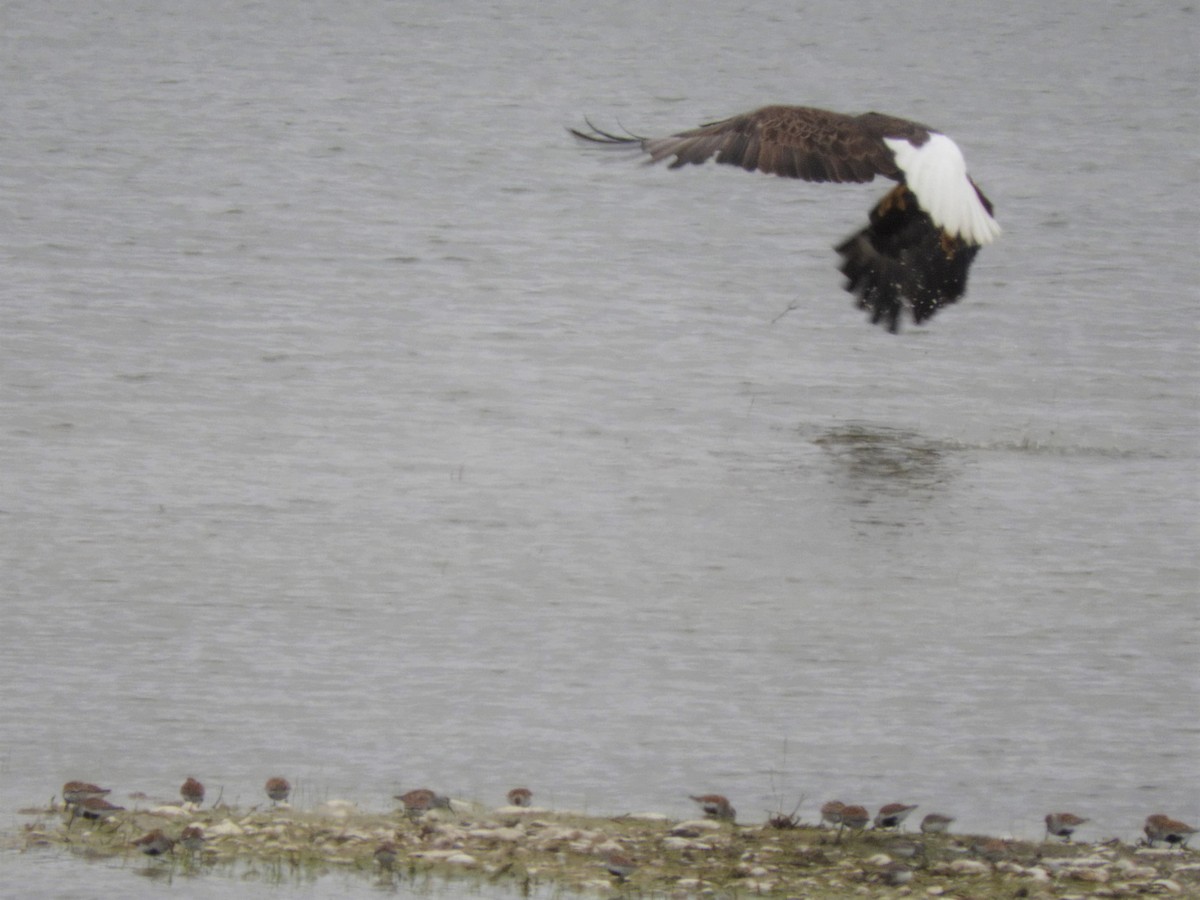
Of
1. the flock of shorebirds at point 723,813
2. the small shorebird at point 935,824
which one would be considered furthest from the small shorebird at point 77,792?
the small shorebird at point 935,824

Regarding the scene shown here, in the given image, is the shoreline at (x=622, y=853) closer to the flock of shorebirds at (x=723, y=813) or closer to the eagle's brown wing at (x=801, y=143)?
the flock of shorebirds at (x=723, y=813)

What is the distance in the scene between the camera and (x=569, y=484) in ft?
33.8

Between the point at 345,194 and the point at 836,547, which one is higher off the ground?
the point at 345,194

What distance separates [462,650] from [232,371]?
5.08 meters

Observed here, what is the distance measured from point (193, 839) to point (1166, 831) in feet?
7.83

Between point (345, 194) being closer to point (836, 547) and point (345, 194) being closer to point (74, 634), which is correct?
point (836, 547)

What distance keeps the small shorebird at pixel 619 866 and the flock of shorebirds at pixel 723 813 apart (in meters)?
0.45

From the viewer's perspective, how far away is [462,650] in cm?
774

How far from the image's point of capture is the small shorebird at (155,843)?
577cm

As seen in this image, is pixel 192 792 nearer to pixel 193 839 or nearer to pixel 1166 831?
pixel 193 839

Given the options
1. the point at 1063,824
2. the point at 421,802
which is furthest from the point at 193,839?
the point at 1063,824

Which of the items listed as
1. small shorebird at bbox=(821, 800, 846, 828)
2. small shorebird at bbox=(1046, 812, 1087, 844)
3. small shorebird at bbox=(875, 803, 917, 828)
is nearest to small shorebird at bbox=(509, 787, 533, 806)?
small shorebird at bbox=(821, 800, 846, 828)

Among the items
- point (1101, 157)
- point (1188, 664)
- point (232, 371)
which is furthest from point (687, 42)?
point (1188, 664)

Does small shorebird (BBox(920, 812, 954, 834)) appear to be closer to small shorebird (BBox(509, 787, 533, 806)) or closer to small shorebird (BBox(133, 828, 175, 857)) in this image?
small shorebird (BBox(509, 787, 533, 806))
